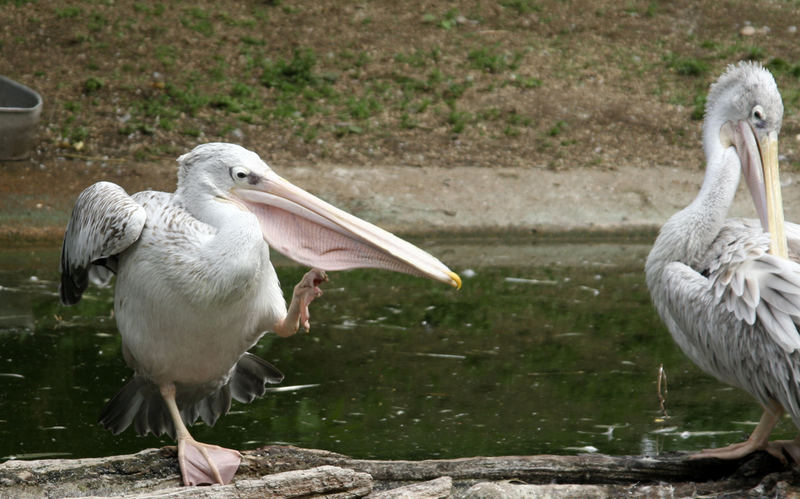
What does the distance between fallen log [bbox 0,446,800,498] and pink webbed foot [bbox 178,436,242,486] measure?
41mm

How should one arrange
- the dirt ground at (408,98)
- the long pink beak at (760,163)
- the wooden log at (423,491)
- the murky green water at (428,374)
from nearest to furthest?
the wooden log at (423,491)
the long pink beak at (760,163)
the murky green water at (428,374)
the dirt ground at (408,98)

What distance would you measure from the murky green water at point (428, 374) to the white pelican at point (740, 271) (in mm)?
648

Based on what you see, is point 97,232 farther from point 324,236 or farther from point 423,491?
point 423,491

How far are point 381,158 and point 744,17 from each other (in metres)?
5.71

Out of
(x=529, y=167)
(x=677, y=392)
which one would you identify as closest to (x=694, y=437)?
(x=677, y=392)

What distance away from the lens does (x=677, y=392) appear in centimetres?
486

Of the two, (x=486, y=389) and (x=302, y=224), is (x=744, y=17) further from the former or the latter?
(x=302, y=224)

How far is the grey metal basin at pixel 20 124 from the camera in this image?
8055 millimetres

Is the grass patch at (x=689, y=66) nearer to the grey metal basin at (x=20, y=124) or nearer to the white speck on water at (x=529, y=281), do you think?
the white speck on water at (x=529, y=281)

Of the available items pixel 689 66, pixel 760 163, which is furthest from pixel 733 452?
pixel 689 66

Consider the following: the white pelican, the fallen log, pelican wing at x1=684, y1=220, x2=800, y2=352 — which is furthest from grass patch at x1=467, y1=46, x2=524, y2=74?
the fallen log

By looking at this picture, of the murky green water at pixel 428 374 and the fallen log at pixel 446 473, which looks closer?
the fallen log at pixel 446 473

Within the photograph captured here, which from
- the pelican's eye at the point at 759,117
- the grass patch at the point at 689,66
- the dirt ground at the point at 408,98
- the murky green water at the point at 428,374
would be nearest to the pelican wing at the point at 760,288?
the pelican's eye at the point at 759,117

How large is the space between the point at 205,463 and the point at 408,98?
713cm
